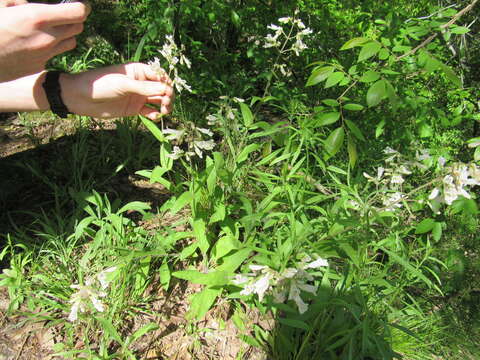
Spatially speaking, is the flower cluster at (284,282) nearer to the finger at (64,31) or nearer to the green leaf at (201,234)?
the green leaf at (201,234)

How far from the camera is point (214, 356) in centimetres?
162

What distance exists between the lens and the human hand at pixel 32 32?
1.24 meters

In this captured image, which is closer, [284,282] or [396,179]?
[284,282]

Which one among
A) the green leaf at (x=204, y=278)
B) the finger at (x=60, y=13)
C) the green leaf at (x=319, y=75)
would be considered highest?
the finger at (x=60, y=13)

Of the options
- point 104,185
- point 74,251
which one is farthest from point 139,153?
point 74,251

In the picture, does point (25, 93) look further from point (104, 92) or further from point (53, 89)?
point (104, 92)

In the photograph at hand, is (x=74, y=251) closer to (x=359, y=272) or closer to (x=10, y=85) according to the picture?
(x=10, y=85)

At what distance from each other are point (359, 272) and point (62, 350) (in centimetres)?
139

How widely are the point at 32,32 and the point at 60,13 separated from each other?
0.44 ft

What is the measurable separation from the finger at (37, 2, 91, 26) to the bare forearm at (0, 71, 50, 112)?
2.26ft

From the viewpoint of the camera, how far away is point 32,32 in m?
1.28

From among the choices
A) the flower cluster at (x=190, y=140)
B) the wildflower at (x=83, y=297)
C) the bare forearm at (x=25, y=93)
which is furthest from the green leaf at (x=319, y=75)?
the bare forearm at (x=25, y=93)

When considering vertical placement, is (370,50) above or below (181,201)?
above

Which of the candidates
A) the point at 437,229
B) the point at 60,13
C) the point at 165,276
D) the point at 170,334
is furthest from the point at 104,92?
the point at 437,229
